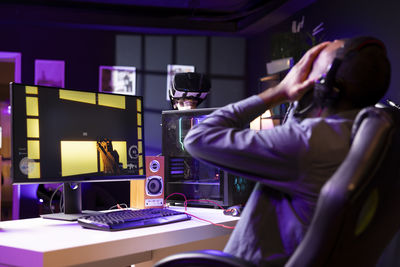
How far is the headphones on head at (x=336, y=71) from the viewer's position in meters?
0.91

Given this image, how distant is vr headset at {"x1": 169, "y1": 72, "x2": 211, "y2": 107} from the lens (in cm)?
263

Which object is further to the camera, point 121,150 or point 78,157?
point 121,150

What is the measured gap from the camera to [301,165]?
2.88 ft

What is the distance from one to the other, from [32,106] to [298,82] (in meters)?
1.06

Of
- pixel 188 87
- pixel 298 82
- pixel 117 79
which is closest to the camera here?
pixel 298 82

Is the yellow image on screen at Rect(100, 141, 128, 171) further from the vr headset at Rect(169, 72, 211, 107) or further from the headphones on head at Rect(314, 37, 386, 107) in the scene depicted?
the headphones on head at Rect(314, 37, 386, 107)

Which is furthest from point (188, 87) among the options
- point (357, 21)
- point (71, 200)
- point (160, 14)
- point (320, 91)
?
point (160, 14)

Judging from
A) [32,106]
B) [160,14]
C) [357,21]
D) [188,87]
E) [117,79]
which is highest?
[160,14]

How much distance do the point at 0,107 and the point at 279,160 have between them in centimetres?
647

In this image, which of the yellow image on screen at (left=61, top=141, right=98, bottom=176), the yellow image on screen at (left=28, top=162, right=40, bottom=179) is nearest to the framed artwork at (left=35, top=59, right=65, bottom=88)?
the yellow image on screen at (left=61, top=141, right=98, bottom=176)

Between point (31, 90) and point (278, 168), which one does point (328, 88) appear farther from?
point (31, 90)

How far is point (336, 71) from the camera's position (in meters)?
0.93

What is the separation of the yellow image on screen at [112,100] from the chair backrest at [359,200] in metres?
1.26

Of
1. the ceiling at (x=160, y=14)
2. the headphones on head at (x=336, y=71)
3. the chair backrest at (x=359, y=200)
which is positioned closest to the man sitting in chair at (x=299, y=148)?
the headphones on head at (x=336, y=71)
